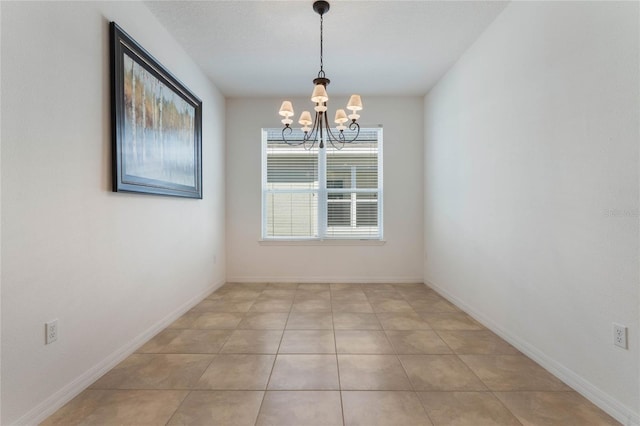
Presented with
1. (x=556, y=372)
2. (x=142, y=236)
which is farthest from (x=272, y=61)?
(x=556, y=372)

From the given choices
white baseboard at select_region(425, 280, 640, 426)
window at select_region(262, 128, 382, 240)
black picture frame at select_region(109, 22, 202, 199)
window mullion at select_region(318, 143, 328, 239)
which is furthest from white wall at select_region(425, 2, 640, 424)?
black picture frame at select_region(109, 22, 202, 199)

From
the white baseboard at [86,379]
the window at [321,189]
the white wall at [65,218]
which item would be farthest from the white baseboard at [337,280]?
the white wall at [65,218]

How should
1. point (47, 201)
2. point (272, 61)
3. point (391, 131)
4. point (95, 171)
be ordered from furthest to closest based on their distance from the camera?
point (391, 131)
point (272, 61)
point (95, 171)
point (47, 201)

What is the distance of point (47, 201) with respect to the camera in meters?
1.59

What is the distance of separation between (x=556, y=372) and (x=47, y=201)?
3.14 meters

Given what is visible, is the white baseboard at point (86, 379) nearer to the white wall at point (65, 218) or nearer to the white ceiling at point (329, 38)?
the white wall at point (65, 218)

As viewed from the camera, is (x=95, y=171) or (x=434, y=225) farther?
(x=434, y=225)

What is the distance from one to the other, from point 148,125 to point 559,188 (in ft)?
9.79

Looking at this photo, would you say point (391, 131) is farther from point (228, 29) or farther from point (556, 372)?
point (556, 372)

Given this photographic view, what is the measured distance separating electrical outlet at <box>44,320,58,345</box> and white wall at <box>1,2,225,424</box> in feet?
0.10

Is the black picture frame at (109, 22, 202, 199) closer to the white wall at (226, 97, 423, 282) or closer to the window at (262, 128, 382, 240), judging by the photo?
the white wall at (226, 97, 423, 282)

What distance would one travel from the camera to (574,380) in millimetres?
1824

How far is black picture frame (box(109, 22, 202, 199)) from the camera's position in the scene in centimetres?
209

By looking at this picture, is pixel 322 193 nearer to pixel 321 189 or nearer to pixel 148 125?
pixel 321 189
